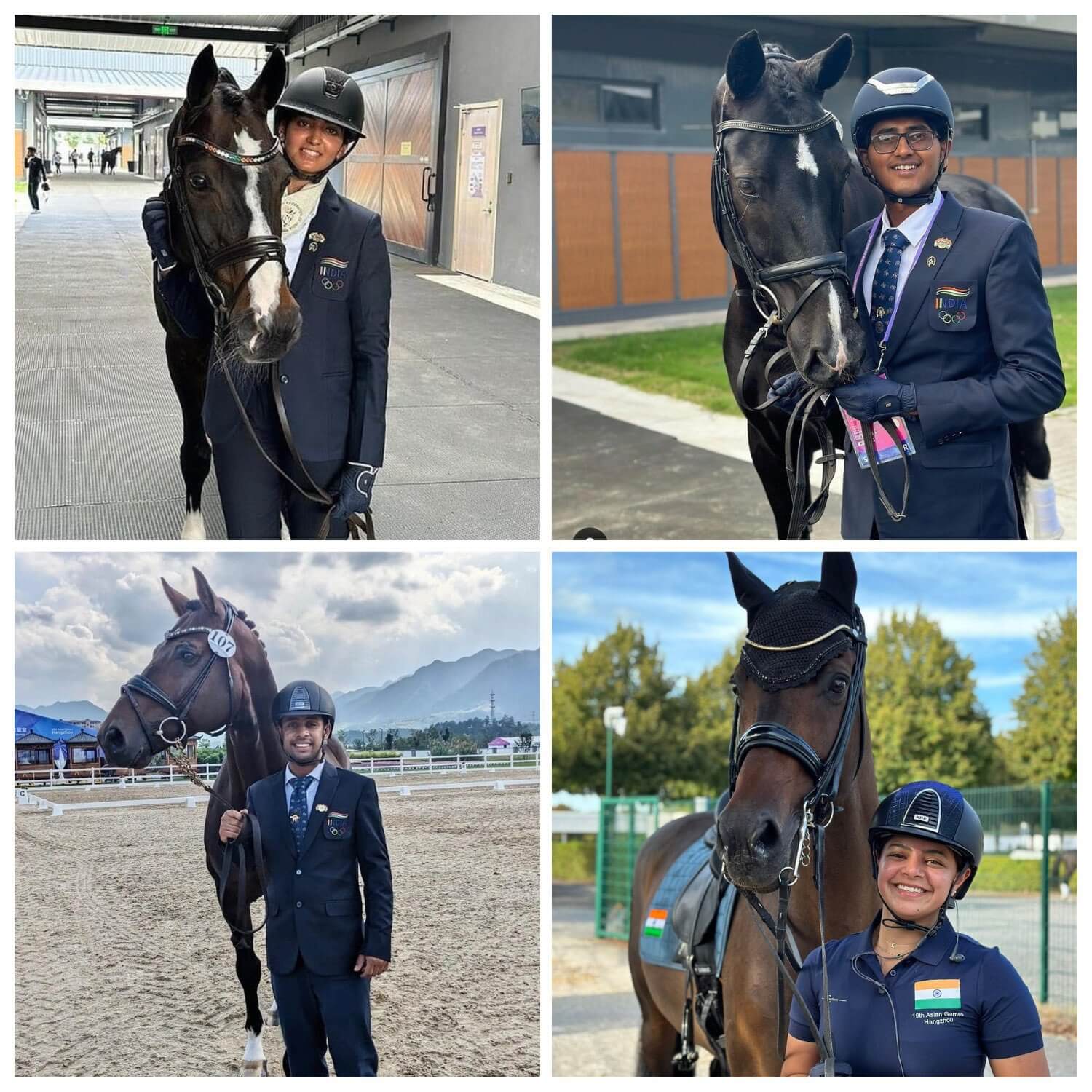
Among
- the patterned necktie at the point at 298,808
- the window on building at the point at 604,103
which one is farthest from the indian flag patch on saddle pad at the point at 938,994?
the window on building at the point at 604,103

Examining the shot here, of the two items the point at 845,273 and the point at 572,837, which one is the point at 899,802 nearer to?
the point at 845,273

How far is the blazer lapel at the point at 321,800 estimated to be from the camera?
3.12 metres

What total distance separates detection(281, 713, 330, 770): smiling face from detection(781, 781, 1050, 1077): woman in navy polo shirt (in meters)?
1.48

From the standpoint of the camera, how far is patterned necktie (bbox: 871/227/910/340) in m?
2.60

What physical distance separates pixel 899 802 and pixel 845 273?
3.93 feet

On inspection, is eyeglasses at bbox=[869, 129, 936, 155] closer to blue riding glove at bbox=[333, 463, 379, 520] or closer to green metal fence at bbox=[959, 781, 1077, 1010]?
blue riding glove at bbox=[333, 463, 379, 520]

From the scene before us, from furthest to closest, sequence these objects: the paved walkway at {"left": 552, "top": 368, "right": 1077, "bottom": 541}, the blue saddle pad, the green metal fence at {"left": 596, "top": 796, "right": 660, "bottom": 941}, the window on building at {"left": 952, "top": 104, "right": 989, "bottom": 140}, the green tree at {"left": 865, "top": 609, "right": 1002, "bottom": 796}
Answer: the green tree at {"left": 865, "top": 609, "right": 1002, "bottom": 796} → the green metal fence at {"left": 596, "top": 796, "right": 660, "bottom": 941} → the window on building at {"left": 952, "top": 104, "right": 989, "bottom": 140} → the paved walkway at {"left": 552, "top": 368, "right": 1077, "bottom": 541} → the blue saddle pad

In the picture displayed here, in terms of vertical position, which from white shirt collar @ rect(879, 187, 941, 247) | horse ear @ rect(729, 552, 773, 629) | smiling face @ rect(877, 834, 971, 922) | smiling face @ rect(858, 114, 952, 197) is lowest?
smiling face @ rect(877, 834, 971, 922)

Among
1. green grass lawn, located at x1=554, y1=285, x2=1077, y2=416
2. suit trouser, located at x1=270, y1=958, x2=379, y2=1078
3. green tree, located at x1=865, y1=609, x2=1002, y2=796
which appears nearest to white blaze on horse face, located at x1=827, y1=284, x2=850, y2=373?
suit trouser, located at x1=270, y1=958, x2=379, y2=1078

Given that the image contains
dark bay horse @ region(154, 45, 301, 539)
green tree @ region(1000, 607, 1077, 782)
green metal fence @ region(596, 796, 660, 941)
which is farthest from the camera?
green tree @ region(1000, 607, 1077, 782)

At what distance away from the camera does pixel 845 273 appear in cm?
256

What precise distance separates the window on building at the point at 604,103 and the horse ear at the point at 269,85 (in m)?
Result: 8.80

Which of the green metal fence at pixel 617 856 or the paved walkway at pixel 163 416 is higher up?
the paved walkway at pixel 163 416

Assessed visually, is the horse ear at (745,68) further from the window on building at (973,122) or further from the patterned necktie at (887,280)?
the window on building at (973,122)
